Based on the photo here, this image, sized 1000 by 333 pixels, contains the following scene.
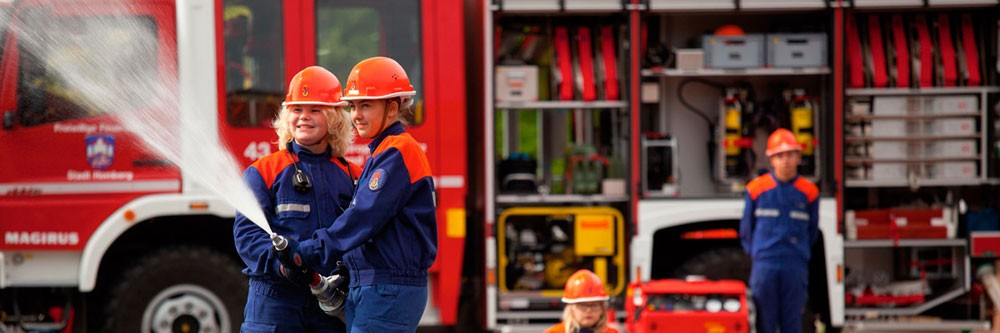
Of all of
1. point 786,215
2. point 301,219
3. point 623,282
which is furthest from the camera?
point 623,282

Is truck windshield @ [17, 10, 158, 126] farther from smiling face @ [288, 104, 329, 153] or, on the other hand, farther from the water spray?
smiling face @ [288, 104, 329, 153]

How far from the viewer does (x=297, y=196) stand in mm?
5211

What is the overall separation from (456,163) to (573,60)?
55.5 inches

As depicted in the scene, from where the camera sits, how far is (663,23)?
1045 centimetres

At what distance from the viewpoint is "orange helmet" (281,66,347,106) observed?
17.5ft

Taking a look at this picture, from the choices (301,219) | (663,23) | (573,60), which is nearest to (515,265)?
(573,60)

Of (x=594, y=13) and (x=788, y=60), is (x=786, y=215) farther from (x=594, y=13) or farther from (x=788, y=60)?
(x=594, y=13)

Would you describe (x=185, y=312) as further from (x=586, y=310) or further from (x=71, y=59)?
(x=586, y=310)

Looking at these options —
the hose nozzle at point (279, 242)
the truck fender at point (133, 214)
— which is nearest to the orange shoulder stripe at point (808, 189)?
the truck fender at point (133, 214)

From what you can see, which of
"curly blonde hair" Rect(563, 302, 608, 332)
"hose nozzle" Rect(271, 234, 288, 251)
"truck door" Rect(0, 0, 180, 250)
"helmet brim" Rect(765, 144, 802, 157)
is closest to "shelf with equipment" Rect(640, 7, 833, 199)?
"helmet brim" Rect(765, 144, 802, 157)

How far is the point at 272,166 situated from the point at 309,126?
0.76ft

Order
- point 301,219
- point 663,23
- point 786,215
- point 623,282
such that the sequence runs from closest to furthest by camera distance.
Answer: point 301,219 < point 786,215 < point 623,282 < point 663,23

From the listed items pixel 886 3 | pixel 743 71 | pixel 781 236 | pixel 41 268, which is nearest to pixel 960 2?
pixel 886 3

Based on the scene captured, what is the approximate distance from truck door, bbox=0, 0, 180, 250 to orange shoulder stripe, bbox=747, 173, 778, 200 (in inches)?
167
